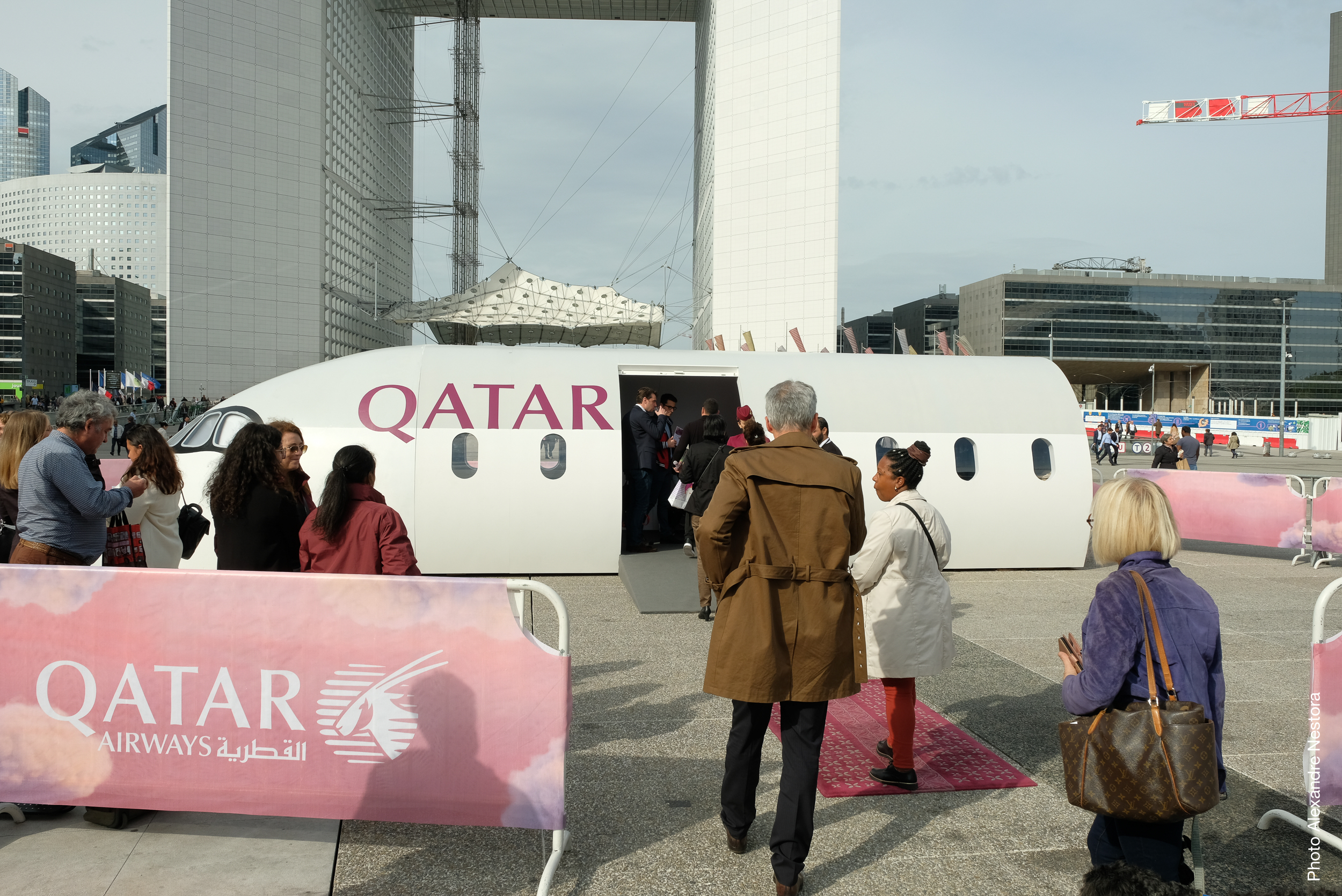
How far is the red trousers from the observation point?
16.7ft

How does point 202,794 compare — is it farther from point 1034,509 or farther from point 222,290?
point 222,290

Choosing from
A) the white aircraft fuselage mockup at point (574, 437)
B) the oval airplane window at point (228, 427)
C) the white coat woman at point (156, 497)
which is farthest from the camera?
the white aircraft fuselage mockup at point (574, 437)

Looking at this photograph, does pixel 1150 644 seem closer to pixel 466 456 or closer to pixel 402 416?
pixel 466 456

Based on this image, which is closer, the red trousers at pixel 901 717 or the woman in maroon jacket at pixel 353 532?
the woman in maroon jacket at pixel 353 532

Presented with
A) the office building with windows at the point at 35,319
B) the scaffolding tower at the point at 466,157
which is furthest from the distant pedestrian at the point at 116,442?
the office building with windows at the point at 35,319

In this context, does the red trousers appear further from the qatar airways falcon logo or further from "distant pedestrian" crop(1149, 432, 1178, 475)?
"distant pedestrian" crop(1149, 432, 1178, 475)

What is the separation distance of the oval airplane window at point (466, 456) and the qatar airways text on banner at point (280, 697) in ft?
22.8

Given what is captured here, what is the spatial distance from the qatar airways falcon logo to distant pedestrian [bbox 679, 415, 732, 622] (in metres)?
4.97

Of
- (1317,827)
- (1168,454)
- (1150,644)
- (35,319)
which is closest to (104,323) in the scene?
(35,319)

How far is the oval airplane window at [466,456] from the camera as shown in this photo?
11.2 meters

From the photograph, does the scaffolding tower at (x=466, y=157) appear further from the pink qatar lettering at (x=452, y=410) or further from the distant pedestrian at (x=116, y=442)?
the pink qatar lettering at (x=452, y=410)

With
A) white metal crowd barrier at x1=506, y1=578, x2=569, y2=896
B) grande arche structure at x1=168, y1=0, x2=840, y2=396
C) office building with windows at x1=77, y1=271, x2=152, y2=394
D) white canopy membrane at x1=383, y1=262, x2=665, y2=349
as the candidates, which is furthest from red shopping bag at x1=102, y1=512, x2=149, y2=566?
office building with windows at x1=77, y1=271, x2=152, y2=394

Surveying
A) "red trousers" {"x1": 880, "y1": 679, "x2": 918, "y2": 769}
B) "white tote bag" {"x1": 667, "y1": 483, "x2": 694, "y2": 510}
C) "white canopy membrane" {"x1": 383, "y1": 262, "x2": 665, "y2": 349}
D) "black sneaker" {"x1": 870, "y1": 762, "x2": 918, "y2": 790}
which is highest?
"white canopy membrane" {"x1": 383, "y1": 262, "x2": 665, "y2": 349}

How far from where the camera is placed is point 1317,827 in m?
4.43
